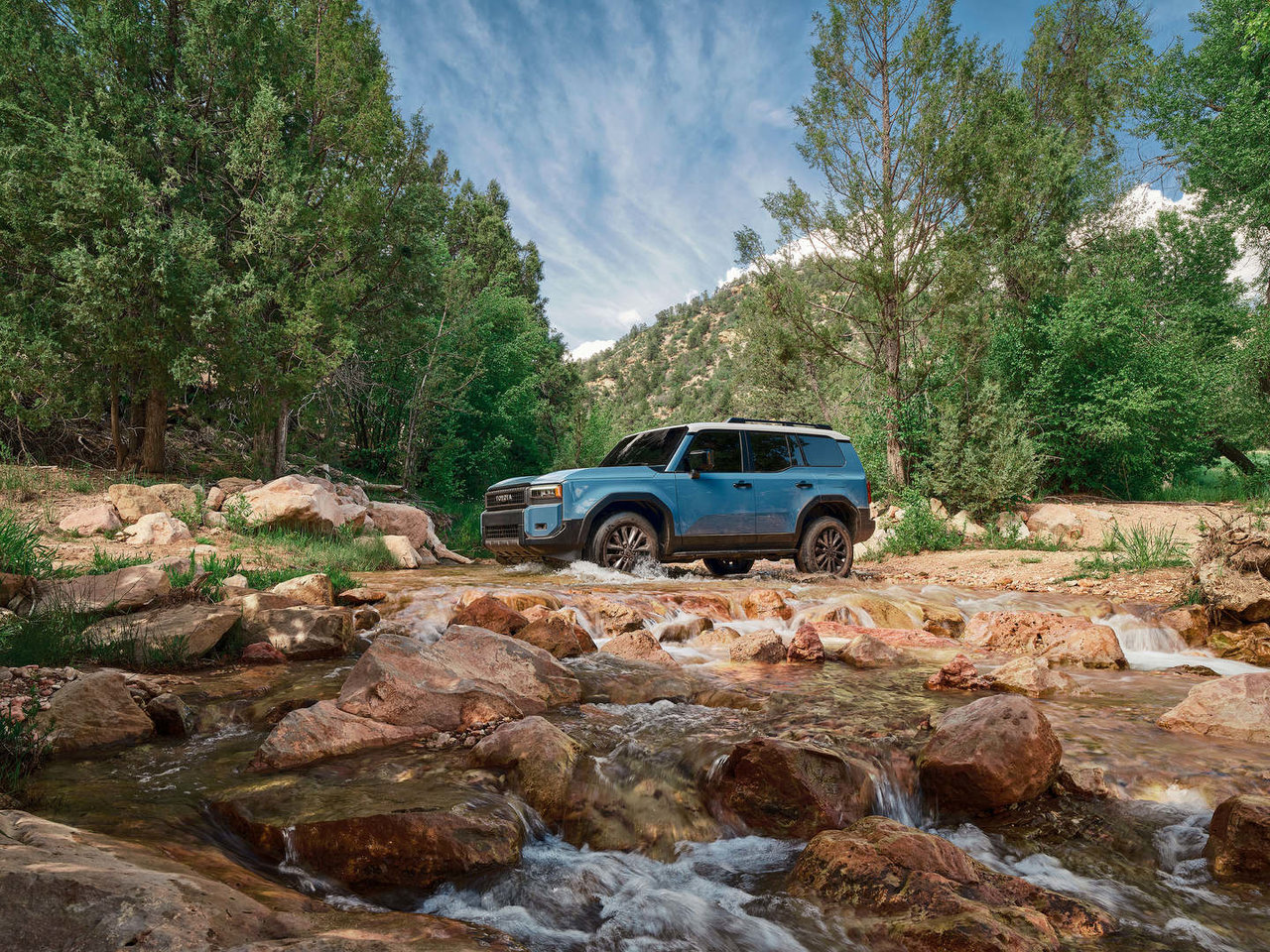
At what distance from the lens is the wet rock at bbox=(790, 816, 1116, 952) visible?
230 cm

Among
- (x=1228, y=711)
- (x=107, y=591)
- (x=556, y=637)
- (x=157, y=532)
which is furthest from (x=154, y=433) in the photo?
(x=1228, y=711)

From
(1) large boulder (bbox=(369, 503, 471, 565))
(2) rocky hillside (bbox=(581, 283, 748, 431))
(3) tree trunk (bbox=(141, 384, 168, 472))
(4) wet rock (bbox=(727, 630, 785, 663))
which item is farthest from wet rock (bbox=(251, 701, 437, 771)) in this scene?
(2) rocky hillside (bbox=(581, 283, 748, 431))

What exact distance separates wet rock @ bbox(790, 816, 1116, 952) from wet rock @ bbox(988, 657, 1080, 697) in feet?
9.79

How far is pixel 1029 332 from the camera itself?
20.4 meters

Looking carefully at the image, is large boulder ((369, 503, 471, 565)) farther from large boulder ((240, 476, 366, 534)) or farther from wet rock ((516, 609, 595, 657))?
wet rock ((516, 609, 595, 657))

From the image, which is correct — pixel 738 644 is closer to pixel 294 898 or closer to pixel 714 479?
pixel 714 479

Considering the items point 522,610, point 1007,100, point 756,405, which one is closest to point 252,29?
point 522,610

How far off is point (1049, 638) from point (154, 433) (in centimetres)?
1567

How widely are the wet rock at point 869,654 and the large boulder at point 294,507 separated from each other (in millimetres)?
9059

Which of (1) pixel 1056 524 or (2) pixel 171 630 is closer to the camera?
(2) pixel 171 630

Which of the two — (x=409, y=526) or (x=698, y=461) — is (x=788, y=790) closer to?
(x=698, y=461)

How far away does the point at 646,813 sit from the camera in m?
3.41

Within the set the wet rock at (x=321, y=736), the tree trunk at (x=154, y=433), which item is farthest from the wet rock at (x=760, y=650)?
the tree trunk at (x=154, y=433)

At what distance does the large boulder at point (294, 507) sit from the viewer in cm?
1156
